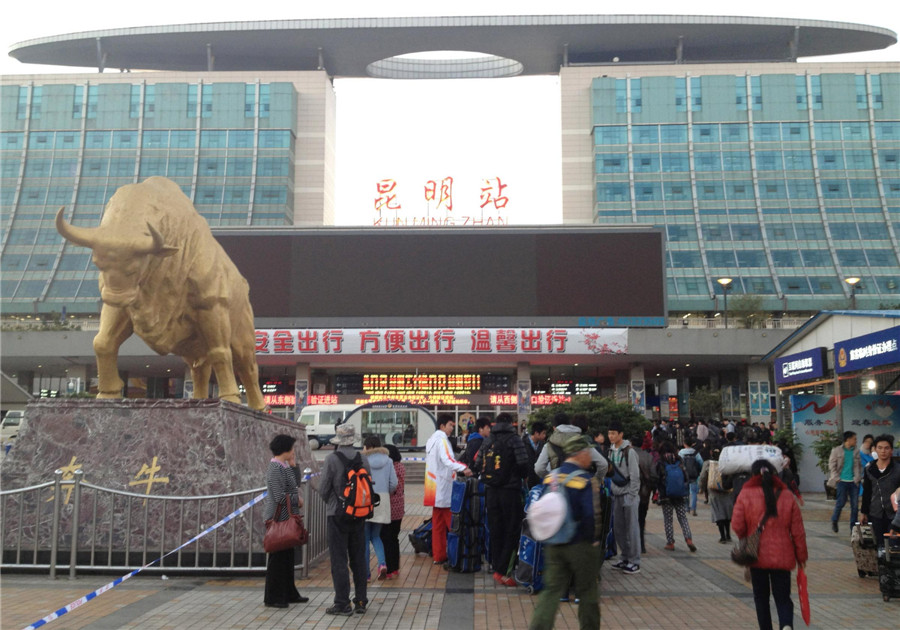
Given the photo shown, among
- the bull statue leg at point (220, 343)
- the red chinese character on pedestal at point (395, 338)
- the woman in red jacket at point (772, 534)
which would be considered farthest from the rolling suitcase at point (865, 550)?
→ the red chinese character on pedestal at point (395, 338)

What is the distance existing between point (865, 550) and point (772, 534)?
3.98 meters

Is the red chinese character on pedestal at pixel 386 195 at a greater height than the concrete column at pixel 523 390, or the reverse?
the red chinese character on pedestal at pixel 386 195

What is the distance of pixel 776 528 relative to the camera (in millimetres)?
5859

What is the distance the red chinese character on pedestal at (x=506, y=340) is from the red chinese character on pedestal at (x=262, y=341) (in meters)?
10.1

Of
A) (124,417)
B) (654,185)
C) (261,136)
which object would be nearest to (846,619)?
(124,417)

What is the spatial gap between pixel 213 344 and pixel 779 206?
5928 centimetres

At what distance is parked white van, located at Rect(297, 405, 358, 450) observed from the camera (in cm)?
3366

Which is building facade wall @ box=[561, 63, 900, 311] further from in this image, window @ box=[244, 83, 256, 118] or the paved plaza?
the paved plaza

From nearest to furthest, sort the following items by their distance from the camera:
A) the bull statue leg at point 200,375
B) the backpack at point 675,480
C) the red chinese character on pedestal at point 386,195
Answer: the backpack at point 675,480 → the bull statue leg at point 200,375 → the red chinese character on pedestal at point 386,195

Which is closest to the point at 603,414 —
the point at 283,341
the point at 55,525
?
the point at 283,341

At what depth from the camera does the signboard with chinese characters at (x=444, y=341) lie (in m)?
34.8

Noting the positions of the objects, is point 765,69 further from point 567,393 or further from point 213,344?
point 213,344

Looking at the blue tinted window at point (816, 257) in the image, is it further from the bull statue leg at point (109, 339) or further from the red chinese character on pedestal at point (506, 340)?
the bull statue leg at point (109, 339)

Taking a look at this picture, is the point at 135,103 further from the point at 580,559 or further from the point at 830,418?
the point at 580,559
